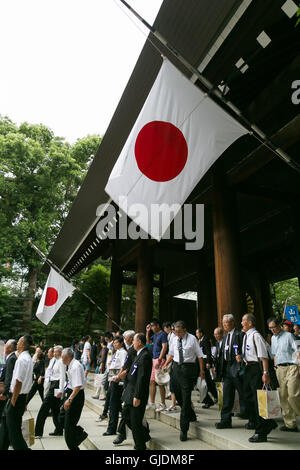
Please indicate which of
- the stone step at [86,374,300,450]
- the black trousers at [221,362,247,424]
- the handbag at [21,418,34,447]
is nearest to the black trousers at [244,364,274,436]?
the black trousers at [221,362,247,424]

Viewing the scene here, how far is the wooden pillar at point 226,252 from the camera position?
547 centimetres

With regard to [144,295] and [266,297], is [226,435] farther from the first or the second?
[266,297]

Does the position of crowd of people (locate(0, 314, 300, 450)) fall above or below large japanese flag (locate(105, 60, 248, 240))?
below

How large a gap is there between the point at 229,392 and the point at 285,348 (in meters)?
1.08

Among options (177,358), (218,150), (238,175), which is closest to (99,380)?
(177,358)

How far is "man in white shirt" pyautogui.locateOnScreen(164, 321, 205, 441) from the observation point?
13.5ft

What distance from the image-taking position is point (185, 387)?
4.30 m

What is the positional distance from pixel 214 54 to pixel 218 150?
1.91 metres

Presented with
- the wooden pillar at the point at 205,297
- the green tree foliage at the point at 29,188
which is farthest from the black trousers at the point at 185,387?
the green tree foliage at the point at 29,188

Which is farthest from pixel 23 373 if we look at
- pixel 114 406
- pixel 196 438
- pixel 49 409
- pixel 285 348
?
pixel 285 348

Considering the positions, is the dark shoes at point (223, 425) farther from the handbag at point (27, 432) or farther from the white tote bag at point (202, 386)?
the handbag at point (27, 432)

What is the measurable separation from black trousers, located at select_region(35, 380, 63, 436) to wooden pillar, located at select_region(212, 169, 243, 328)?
330 centimetres

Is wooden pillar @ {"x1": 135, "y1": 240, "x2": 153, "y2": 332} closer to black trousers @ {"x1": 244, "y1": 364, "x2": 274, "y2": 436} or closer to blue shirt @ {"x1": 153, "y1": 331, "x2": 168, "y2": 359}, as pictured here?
blue shirt @ {"x1": 153, "y1": 331, "x2": 168, "y2": 359}

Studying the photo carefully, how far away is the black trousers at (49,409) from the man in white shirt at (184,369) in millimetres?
2278
